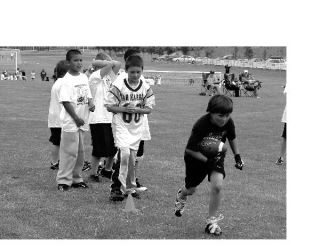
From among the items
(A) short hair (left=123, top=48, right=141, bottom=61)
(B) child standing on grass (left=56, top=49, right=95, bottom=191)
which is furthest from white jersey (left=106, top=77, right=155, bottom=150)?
(B) child standing on grass (left=56, top=49, right=95, bottom=191)

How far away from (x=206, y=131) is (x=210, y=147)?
18 centimetres

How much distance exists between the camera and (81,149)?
8461 millimetres

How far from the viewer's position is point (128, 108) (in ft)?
24.0

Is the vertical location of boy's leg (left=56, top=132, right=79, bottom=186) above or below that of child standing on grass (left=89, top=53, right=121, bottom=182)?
below

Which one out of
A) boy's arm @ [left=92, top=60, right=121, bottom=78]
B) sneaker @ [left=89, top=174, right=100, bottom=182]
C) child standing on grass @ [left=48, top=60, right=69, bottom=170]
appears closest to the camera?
boy's arm @ [left=92, top=60, right=121, bottom=78]

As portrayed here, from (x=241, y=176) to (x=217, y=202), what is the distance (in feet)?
10.8

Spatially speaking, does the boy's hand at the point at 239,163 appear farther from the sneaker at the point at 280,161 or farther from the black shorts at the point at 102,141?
the sneaker at the point at 280,161

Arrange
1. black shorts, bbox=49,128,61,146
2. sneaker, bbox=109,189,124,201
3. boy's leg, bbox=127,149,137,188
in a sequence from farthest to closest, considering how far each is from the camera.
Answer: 1. black shorts, bbox=49,128,61,146
2. boy's leg, bbox=127,149,137,188
3. sneaker, bbox=109,189,124,201

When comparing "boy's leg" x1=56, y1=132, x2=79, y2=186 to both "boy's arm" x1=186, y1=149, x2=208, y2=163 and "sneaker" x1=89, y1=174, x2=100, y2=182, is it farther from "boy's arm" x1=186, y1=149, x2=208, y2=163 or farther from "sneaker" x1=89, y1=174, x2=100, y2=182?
"boy's arm" x1=186, y1=149, x2=208, y2=163

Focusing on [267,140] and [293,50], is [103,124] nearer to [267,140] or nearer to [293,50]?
[293,50]

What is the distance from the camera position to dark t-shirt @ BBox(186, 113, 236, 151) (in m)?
6.16

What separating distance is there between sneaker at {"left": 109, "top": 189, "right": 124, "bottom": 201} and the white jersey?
57 centimetres

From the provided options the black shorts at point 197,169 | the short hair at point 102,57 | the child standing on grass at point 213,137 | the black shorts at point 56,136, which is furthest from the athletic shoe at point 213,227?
the black shorts at point 56,136

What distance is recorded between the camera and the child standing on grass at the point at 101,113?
852 centimetres
